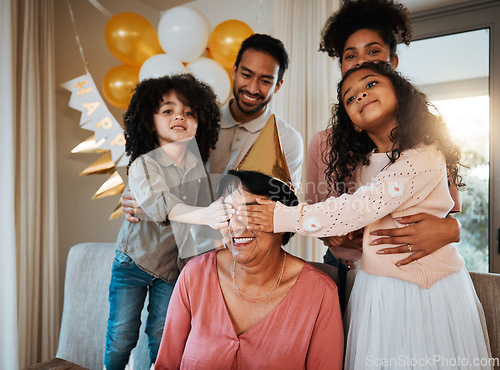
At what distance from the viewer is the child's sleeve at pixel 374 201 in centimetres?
128

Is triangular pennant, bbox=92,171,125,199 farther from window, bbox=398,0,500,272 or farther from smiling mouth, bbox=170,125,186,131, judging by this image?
window, bbox=398,0,500,272

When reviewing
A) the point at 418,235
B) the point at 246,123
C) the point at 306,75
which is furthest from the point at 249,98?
the point at 418,235

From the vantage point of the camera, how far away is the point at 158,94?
1.89 metres

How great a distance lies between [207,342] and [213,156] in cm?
120

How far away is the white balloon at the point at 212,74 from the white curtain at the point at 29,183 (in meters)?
1.16

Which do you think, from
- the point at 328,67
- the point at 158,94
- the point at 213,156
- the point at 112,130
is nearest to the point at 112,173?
the point at 112,130

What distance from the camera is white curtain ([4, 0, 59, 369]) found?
2494 mm

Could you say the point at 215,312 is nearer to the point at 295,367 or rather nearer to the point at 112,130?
the point at 295,367

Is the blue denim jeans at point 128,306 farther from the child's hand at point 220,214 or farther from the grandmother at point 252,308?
the child's hand at point 220,214

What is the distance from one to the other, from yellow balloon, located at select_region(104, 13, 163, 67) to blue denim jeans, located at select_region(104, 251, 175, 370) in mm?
1733

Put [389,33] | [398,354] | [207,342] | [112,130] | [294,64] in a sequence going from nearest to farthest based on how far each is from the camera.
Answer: [398,354]
[207,342]
[389,33]
[112,130]
[294,64]

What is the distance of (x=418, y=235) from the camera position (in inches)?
50.5

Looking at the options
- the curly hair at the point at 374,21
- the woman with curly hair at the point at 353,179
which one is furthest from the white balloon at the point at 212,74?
the curly hair at the point at 374,21

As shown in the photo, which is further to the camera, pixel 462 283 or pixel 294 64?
pixel 294 64
